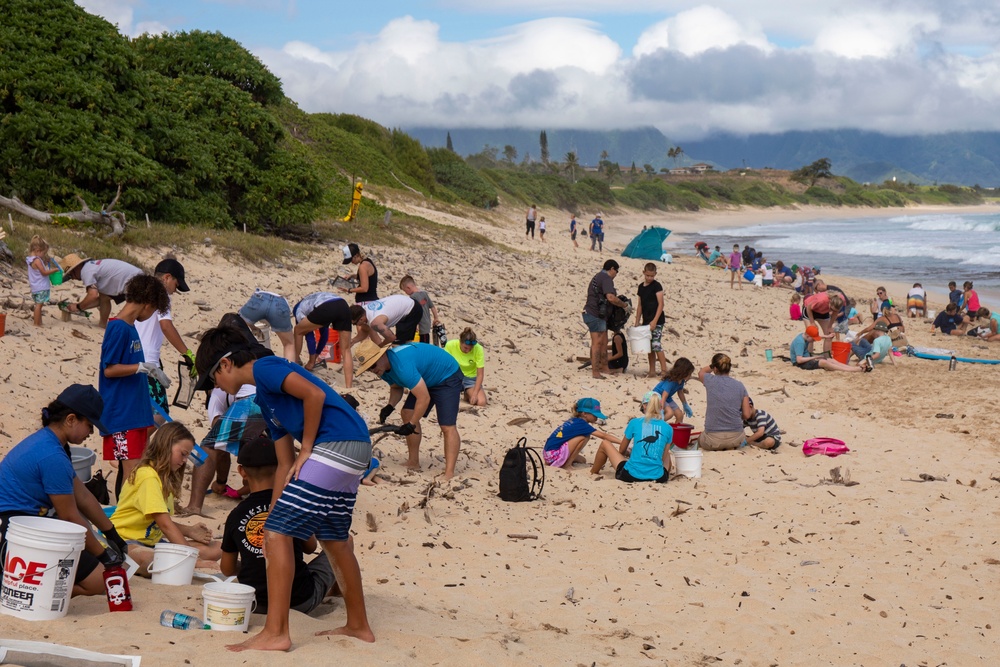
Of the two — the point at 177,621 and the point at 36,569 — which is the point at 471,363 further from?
the point at 36,569

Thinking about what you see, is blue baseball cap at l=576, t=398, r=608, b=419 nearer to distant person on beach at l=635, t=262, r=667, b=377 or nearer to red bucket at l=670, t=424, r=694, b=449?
red bucket at l=670, t=424, r=694, b=449

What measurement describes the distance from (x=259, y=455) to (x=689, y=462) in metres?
5.14

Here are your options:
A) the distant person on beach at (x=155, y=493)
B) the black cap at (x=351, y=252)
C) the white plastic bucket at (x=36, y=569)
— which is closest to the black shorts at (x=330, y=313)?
the black cap at (x=351, y=252)

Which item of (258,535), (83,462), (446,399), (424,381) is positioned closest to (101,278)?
(424,381)

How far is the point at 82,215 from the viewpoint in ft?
46.2

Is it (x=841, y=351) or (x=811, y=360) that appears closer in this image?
(x=811, y=360)

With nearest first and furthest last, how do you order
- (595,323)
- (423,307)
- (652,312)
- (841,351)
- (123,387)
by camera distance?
(123,387)
(423,307)
(595,323)
(652,312)
(841,351)

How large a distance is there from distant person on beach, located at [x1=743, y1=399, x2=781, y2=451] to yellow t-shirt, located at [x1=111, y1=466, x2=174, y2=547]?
6.23 meters

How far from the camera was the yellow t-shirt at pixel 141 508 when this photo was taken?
567cm

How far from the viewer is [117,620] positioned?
436 centimetres

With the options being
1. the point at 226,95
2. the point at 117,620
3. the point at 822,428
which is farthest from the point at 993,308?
the point at 117,620

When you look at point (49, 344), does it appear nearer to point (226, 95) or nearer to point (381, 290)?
point (381, 290)

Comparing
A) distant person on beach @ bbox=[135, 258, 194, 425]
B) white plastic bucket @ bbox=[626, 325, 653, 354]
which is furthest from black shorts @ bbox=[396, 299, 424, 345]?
white plastic bucket @ bbox=[626, 325, 653, 354]

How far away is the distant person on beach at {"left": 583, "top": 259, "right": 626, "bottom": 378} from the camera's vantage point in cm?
1290
